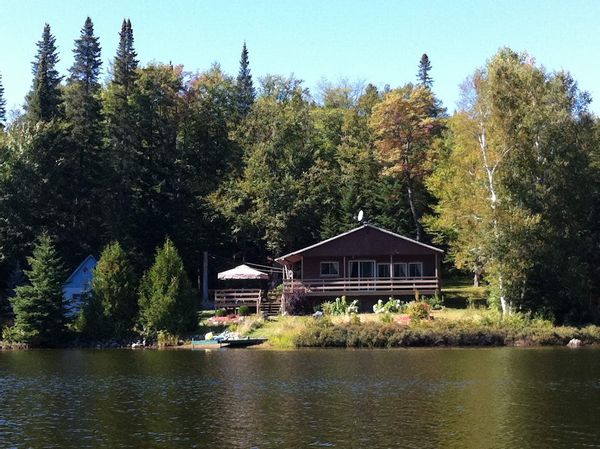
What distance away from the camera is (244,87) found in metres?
80.8

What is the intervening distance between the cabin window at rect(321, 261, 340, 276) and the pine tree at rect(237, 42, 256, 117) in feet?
105

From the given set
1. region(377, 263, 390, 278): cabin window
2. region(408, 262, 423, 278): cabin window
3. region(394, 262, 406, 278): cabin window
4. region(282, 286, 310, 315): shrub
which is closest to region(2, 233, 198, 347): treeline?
region(282, 286, 310, 315): shrub

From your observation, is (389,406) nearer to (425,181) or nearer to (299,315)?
(299,315)

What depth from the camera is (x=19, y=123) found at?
5972 centimetres

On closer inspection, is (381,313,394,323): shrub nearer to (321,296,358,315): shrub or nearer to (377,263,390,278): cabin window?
(321,296,358,315): shrub

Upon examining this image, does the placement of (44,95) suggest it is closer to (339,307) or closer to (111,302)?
(111,302)

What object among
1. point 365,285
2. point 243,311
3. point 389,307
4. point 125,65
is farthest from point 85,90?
point 389,307

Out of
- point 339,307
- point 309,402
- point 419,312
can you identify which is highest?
point 339,307

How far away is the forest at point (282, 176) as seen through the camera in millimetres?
40781

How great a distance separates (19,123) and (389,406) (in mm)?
49671

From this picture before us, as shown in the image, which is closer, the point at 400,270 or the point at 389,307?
the point at 389,307

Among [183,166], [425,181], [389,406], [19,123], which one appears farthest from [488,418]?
[19,123]

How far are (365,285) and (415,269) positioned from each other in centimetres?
394

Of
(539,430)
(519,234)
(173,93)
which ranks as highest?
(173,93)
